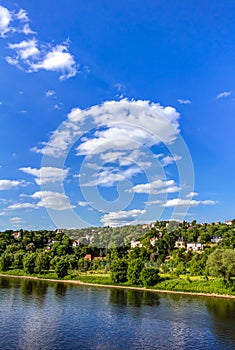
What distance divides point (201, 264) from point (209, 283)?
21.1 ft

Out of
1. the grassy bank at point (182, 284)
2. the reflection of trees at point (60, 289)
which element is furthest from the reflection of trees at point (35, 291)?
the grassy bank at point (182, 284)

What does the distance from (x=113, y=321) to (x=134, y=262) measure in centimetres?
1739

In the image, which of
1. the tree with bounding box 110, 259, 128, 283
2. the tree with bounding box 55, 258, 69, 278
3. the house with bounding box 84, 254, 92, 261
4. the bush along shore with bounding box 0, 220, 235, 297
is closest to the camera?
the bush along shore with bounding box 0, 220, 235, 297

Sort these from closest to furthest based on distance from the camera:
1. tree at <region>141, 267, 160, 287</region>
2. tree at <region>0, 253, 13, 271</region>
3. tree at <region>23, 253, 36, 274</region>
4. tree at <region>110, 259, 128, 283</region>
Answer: tree at <region>141, 267, 160, 287</region> < tree at <region>110, 259, 128, 283</region> < tree at <region>23, 253, 36, 274</region> < tree at <region>0, 253, 13, 271</region>

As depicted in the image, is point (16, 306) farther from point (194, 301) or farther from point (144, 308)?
point (194, 301)

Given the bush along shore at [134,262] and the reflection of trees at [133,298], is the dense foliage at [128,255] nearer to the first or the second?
the bush along shore at [134,262]

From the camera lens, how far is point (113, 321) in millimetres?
22438

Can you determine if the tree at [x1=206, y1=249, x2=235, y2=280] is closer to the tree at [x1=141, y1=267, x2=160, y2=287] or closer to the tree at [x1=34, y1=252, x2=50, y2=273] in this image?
the tree at [x1=141, y1=267, x2=160, y2=287]

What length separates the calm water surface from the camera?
18.0 meters

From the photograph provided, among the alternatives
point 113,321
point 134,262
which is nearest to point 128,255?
point 134,262

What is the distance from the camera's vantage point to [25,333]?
1906 cm

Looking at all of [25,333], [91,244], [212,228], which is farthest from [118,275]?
[212,228]

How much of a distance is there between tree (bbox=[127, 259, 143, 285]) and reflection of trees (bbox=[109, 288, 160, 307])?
7.44 feet

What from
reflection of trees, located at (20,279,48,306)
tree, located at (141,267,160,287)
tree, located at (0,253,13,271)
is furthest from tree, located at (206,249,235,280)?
tree, located at (0,253,13,271)
